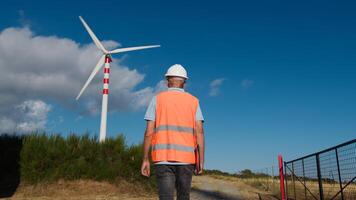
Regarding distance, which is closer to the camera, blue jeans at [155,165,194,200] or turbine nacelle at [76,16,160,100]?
blue jeans at [155,165,194,200]

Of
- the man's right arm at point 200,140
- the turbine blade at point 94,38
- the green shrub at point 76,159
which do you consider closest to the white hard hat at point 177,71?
the man's right arm at point 200,140

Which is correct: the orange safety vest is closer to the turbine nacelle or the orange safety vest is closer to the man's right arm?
the man's right arm

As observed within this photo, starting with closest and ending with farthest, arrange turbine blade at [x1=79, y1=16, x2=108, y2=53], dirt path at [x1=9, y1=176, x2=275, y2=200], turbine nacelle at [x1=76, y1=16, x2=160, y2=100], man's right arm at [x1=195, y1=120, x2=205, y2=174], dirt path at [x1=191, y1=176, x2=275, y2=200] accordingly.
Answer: man's right arm at [x1=195, y1=120, x2=205, y2=174], dirt path at [x1=9, y1=176, x2=275, y2=200], dirt path at [x1=191, y1=176, x2=275, y2=200], turbine nacelle at [x1=76, y1=16, x2=160, y2=100], turbine blade at [x1=79, y1=16, x2=108, y2=53]

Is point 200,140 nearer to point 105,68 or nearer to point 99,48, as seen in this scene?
point 105,68

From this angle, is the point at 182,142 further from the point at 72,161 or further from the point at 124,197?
the point at 72,161

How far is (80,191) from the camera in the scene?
13.9 m

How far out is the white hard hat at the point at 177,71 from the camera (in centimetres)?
447

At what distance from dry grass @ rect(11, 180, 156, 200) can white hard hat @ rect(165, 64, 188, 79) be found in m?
9.39

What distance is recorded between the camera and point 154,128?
4.40m

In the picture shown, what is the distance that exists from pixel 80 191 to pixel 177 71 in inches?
415

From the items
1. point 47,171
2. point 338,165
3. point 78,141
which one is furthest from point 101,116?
point 338,165

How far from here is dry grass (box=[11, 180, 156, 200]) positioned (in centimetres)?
1351

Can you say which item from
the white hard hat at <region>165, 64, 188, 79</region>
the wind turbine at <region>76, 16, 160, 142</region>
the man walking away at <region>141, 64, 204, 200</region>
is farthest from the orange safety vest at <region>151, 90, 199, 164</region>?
the wind turbine at <region>76, 16, 160, 142</region>

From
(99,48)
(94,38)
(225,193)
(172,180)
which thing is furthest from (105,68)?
(172,180)
